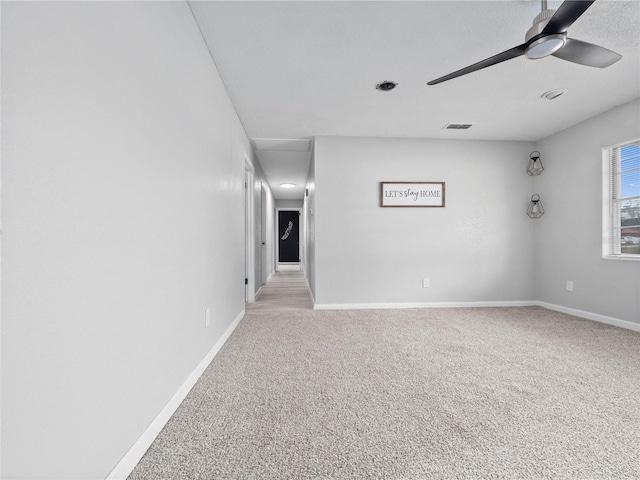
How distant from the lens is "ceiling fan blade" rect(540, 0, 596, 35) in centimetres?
131

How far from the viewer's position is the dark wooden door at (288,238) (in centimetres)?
1110

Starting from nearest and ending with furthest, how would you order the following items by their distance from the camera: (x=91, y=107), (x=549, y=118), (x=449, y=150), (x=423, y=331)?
(x=91, y=107) → (x=423, y=331) → (x=549, y=118) → (x=449, y=150)

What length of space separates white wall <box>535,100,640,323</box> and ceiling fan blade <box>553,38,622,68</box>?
1844mm

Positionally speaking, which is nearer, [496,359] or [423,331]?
[496,359]

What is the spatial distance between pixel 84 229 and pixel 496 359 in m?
2.60

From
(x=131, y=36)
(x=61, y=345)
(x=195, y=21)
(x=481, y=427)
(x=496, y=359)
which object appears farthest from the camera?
(x=496, y=359)

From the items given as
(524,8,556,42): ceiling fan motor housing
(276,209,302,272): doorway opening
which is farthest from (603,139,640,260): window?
(276,209,302,272): doorway opening

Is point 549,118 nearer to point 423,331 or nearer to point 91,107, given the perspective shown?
point 423,331

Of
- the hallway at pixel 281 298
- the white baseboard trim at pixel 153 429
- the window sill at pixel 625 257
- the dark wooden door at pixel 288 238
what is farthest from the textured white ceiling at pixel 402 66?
the dark wooden door at pixel 288 238

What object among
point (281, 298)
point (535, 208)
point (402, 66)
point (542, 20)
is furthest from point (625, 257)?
point (281, 298)

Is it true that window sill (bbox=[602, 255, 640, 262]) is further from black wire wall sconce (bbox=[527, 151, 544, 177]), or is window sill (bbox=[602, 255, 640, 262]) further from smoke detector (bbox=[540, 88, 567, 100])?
smoke detector (bbox=[540, 88, 567, 100])

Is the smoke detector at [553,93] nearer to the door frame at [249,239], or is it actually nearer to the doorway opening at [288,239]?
the door frame at [249,239]

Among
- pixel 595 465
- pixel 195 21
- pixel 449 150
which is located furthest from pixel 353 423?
pixel 449 150

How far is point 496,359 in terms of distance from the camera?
7.25 feet
